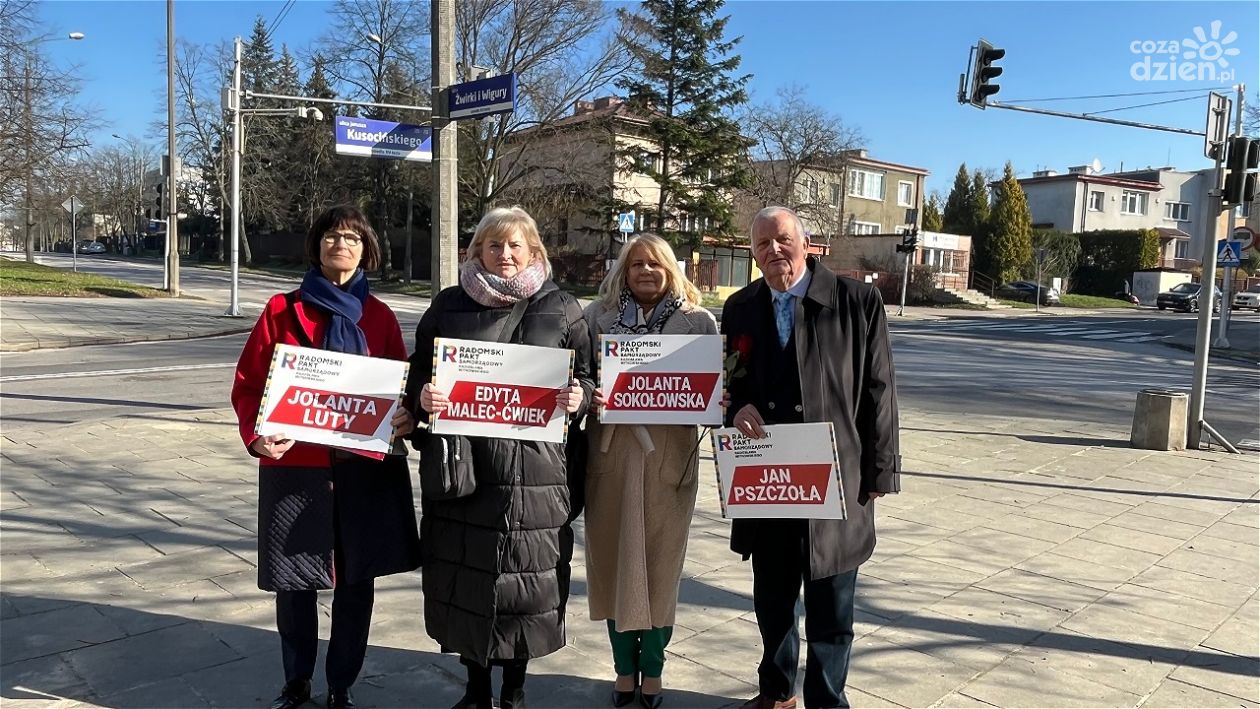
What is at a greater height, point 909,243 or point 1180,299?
point 909,243

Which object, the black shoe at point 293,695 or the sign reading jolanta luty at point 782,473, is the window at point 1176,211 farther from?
the black shoe at point 293,695

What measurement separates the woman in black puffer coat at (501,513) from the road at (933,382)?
7564 millimetres

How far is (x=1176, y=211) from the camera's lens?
71625 mm

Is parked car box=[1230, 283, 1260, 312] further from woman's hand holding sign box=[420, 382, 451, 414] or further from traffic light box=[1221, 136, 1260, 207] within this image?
woman's hand holding sign box=[420, 382, 451, 414]

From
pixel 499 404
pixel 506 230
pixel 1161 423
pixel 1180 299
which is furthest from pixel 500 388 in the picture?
pixel 1180 299

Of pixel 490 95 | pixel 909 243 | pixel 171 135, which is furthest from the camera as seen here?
pixel 909 243

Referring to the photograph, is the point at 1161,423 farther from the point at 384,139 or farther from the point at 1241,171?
the point at 384,139

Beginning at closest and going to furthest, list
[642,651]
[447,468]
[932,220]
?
[447,468], [642,651], [932,220]

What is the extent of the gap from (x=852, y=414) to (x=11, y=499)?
20.4 feet

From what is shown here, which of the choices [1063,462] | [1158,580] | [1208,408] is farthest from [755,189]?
[1158,580]

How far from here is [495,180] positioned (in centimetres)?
4022

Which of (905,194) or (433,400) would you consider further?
(905,194)

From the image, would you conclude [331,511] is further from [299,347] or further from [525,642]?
[525,642]

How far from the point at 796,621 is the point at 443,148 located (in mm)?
5345
